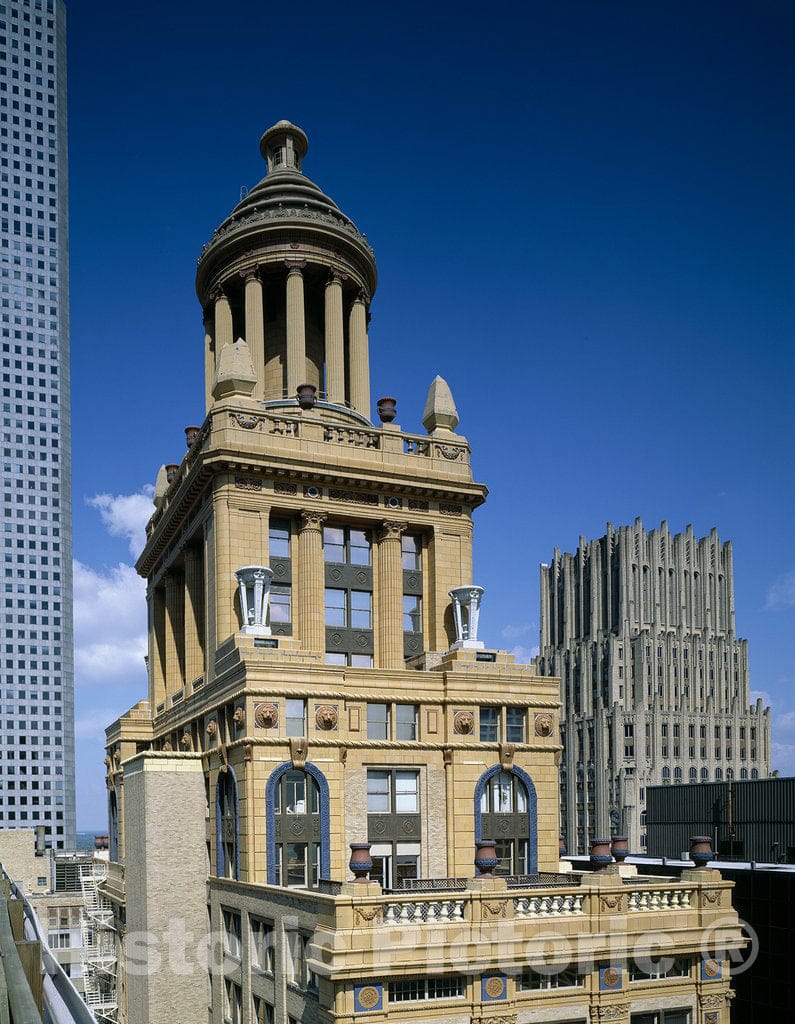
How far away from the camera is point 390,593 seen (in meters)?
52.2

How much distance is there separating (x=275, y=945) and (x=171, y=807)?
37.2ft

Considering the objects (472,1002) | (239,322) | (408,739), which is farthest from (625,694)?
(472,1002)

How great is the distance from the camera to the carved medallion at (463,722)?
149ft

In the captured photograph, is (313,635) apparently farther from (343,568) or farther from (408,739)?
(408,739)

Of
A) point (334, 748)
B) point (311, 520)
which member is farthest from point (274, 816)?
point (311, 520)

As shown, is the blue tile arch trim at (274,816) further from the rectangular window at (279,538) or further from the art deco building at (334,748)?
the rectangular window at (279,538)

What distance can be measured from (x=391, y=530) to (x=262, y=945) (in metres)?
20.6

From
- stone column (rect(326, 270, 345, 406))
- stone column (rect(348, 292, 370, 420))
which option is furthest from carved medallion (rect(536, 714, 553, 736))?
stone column (rect(348, 292, 370, 420))

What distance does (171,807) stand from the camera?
46.0m

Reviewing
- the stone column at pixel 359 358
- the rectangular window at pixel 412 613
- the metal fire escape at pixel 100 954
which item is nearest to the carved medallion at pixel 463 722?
the rectangular window at pixel 412 613

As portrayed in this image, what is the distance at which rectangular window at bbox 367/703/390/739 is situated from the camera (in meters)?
44.4

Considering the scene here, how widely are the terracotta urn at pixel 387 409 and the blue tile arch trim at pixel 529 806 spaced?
1840 cm

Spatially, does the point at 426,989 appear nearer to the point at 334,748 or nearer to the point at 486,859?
the point at 486,859

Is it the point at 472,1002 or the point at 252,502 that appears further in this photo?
the point at 252,502
